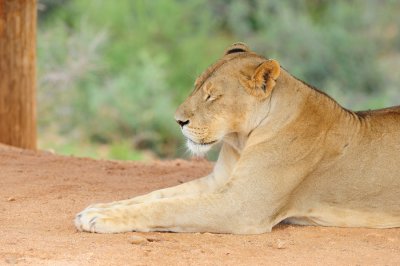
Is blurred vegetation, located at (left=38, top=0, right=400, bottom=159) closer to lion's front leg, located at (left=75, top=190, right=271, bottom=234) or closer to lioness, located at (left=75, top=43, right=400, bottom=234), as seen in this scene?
lioness, located at (left=75, top=43, right=400, bottom=234)

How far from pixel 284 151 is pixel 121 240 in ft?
3.37

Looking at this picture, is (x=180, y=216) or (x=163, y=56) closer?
(x=180, y=216)

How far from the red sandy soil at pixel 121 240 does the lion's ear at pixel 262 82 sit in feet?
2.39

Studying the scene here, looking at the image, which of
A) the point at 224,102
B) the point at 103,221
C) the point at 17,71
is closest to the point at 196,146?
the point at 224,102

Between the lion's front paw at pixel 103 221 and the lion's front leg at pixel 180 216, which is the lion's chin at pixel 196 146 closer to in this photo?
the lion's front leg at pixel 180 216

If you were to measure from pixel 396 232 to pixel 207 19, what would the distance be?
41.4 ft

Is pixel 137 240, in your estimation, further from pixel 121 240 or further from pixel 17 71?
pixel 17 71

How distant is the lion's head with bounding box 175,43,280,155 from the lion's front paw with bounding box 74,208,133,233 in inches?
22.3

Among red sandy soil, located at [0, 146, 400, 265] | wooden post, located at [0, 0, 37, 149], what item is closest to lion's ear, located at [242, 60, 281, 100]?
red sandy soil, located at [0, 146, 400, 265]

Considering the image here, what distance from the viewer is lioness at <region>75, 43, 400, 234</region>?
497 cm

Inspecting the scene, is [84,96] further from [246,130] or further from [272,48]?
[246,130]

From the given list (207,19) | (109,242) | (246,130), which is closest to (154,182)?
(246,130)

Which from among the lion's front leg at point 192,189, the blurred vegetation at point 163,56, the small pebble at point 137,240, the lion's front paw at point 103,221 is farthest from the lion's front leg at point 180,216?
the blurred vegetation at point 163,56

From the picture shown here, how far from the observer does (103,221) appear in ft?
15.8
